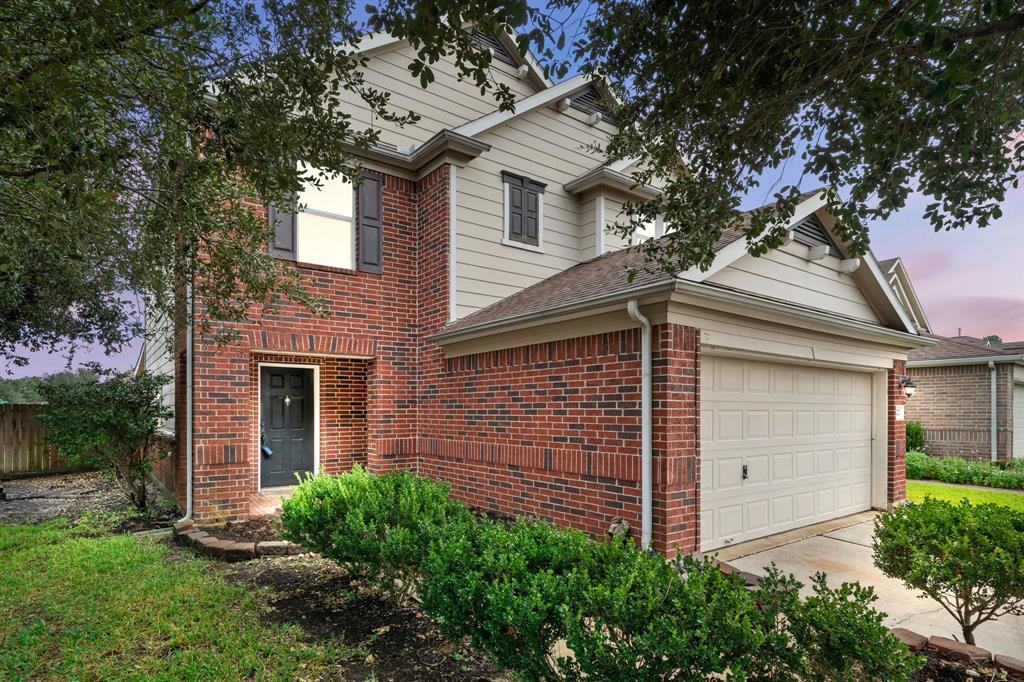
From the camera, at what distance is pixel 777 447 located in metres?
7.20

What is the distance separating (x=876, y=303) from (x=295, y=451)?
994 centimetres

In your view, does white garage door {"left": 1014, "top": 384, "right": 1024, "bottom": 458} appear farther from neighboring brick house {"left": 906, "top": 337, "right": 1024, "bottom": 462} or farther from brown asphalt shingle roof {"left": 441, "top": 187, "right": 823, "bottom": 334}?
brown asphalt shingle roof {"left": 441, "top": 187, "right": 823, "bottom": 334}

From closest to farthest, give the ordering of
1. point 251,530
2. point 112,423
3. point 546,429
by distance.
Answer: point 546,429, point 251,530, point 112,423

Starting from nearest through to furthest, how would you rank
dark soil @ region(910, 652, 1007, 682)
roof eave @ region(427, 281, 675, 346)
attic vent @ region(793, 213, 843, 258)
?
1. dark soil @ region(910, 652, 1007, 682)
2. roof eave @ region(427, 281, 675, 346)
3. attic vent @ region(793, 213, 843, 258)

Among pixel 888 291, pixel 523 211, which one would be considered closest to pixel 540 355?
pixel 523 211

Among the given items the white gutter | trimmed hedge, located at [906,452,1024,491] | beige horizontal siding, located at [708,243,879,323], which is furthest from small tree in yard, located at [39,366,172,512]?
the white gutter

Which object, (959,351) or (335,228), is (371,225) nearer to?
(335,228)

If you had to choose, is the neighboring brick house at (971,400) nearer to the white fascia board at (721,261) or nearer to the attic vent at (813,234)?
the attic vent at (813,234)

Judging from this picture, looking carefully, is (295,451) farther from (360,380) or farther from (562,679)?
(562,679)

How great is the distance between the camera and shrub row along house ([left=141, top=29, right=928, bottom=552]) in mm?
5961

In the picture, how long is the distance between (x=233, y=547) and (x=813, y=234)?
892cm

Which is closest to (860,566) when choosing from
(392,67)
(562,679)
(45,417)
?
(562,679)

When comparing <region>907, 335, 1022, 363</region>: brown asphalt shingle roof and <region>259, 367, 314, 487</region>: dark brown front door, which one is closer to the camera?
<region>259, 367, 314, 487</region>: dark brown front door

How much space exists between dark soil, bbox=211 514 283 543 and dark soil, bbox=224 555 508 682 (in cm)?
64
